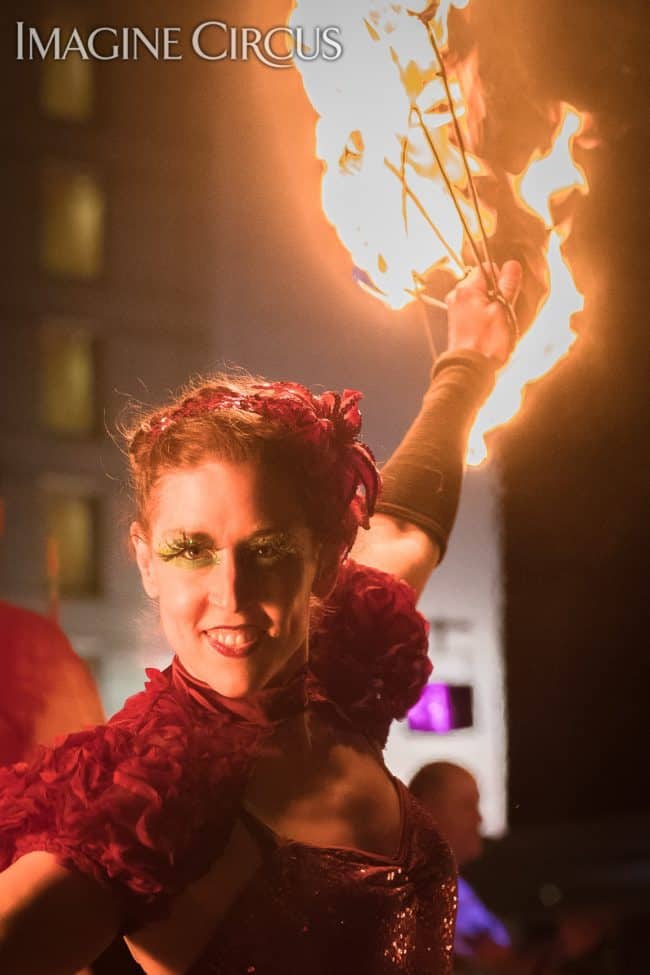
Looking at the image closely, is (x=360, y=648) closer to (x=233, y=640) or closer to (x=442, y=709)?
(x=233, y=640)

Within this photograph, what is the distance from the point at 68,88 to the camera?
1875mm

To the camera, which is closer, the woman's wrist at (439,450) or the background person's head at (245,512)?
the background person's head at (245,512)

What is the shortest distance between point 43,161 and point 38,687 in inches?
33.2

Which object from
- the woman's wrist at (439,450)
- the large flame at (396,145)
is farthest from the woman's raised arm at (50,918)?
the large flame at (396,145)

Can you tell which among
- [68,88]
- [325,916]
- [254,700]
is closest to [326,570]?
[254,700]

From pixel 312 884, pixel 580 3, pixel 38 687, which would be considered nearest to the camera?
pixel 312 884

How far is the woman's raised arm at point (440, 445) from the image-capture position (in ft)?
5.47

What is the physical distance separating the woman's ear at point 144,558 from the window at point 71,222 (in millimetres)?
533

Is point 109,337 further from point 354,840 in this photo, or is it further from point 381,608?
point 354,840

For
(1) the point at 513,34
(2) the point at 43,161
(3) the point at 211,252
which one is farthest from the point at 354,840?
(1) the point at 513,34

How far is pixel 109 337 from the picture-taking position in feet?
6.03

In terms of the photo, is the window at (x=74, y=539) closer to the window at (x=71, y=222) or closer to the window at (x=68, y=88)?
the window at (x=71, y=222)

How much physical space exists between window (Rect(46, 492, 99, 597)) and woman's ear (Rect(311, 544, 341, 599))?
377 mm

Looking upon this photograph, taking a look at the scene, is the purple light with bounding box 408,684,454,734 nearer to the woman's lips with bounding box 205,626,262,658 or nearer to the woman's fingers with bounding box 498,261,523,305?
the woman's lips with bounding box 205,626,262,658
